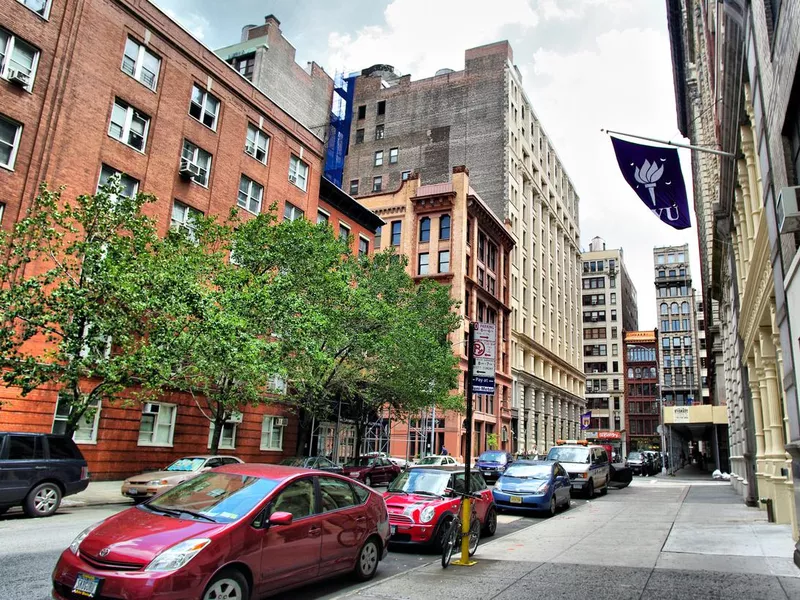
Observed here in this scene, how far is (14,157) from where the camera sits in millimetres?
21172

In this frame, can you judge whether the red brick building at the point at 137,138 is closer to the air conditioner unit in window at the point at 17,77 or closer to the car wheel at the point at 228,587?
the air conditioner unit in window at the point at 17,77

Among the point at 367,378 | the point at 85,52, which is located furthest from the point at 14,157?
the point at 367,378

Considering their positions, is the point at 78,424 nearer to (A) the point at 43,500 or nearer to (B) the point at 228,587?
(A) the point at 43,500

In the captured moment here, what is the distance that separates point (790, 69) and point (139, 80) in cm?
2571

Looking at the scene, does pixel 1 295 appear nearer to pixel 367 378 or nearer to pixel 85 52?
pixel 85 52

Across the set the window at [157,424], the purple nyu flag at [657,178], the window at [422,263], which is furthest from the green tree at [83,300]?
the window at [422,263]

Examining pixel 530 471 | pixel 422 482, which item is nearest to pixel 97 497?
pixel 422 482

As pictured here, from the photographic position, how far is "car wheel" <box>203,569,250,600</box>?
5.73 m

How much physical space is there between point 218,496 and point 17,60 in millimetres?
21995

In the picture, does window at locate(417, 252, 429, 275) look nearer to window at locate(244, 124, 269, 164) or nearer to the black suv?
window at locate(244, 124, 269, 164)

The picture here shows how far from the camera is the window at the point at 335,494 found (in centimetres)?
770

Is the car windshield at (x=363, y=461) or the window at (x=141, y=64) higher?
the window at (x=141, y=64)

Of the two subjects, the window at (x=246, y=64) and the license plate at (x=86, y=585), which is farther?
the window at (x=246, y=64)

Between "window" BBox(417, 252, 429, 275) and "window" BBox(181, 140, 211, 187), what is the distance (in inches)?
1096
